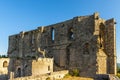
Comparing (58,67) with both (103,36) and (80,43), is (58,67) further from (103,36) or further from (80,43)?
(103,36)

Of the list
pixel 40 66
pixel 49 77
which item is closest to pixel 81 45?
pixel 40 66

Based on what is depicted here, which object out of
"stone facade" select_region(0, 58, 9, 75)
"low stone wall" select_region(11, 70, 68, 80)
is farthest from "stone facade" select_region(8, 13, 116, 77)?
"low stone wall" select_region(11, 70, 68, 80)

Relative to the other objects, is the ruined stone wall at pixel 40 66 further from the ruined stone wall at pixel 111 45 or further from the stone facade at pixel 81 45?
the ruined stone wall at pixel 111 45

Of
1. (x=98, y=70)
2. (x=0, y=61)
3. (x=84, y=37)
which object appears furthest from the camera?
(x=0, y=61)

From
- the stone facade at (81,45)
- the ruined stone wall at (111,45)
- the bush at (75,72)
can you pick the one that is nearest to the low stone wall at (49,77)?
the bush at (75,72)

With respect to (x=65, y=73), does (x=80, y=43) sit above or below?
above

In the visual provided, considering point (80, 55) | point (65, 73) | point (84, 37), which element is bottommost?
point (65, 73)

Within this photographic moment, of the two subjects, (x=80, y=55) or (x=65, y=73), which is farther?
(x=80, y=55)

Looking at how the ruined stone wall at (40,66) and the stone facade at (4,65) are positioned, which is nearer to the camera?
the ruined stone wall at (40,66)

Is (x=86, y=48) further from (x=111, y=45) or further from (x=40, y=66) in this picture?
(x=40, y=66)

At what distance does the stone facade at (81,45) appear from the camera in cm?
3509

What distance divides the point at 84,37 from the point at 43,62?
786 centimetres

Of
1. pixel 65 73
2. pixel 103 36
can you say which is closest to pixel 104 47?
pixel 103 36

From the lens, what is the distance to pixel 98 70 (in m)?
A: 34.3
